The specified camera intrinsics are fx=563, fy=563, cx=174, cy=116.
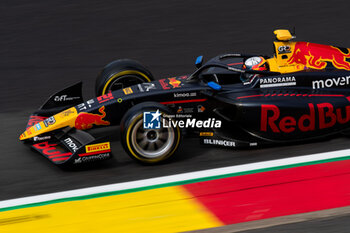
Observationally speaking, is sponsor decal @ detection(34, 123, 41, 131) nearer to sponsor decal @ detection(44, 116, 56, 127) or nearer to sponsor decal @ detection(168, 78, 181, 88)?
sponsor decal @ detection(44, 116, 56, 127)

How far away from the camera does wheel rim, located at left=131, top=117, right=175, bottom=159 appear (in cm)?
635

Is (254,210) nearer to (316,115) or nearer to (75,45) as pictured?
(316,115)

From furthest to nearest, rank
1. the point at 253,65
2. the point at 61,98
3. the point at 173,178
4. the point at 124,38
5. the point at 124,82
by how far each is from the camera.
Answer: the point at 124,38, the point at 124,82, the point at 61,98, the point at 253,65, the point at 173,178

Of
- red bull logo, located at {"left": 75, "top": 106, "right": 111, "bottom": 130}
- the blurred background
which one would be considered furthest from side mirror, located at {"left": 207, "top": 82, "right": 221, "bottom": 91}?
the blurred background

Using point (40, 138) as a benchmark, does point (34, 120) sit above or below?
above

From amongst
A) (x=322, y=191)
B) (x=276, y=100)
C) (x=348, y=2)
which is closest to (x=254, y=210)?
(x=322, y=191)

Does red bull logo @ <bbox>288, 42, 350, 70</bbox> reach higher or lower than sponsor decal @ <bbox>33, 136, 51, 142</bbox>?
higher

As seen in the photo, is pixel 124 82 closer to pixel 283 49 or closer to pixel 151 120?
pixel 151 120

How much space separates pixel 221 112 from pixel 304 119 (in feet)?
→ 3.20

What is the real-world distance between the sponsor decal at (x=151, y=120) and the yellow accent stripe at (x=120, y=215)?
2.78ft

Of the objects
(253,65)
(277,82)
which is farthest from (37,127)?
(277,82)

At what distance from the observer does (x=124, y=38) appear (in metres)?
11.3

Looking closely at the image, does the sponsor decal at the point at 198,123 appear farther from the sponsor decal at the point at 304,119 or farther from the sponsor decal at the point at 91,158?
the sponsor decal at the point at 91,158

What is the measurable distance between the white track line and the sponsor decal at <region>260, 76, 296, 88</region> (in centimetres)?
94
